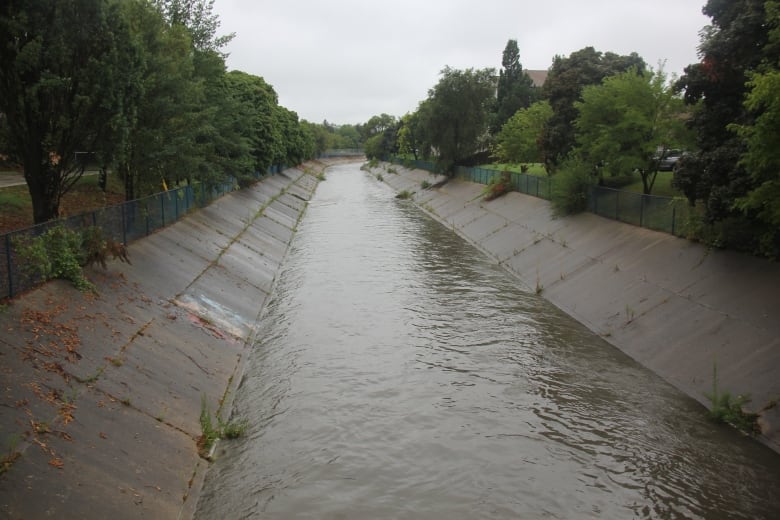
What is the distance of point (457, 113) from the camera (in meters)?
60.8

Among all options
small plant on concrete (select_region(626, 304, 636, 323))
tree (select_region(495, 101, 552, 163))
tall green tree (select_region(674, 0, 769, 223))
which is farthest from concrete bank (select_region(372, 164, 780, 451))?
tree (select_region(495, 101, 552, 163))

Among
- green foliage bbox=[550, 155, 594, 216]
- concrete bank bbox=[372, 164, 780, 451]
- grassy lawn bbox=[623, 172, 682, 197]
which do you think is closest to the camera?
concrete bank bbox=[372, 164, 780, 451]

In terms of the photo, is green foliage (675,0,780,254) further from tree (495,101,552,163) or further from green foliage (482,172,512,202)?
green foliage (482,172,512,202)

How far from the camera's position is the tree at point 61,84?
15883 mm

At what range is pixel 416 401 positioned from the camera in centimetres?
1360

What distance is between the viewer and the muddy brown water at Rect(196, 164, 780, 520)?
9898mm

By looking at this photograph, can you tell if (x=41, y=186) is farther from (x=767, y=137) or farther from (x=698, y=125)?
(x=698, y=125)

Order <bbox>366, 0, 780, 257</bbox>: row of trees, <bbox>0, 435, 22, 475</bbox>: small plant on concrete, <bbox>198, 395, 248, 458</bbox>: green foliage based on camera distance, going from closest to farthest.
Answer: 1. <bbox>0, 435, 22, 475</bbox>: small plant on concrete
2. <bbox>198, 395, 248, 458</bbox>: green foliage
3. <bbox>366, 0, 780, 257</bbox>: row of trees

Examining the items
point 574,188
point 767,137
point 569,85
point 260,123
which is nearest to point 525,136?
point 569,85

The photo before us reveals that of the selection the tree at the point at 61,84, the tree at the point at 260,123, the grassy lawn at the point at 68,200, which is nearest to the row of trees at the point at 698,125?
the tree at the point at 61,84

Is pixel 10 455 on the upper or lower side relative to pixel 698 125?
lower

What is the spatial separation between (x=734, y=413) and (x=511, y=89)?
83.3 metres

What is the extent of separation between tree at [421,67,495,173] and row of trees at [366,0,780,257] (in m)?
9.74

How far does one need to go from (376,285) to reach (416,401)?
11.2 meters
